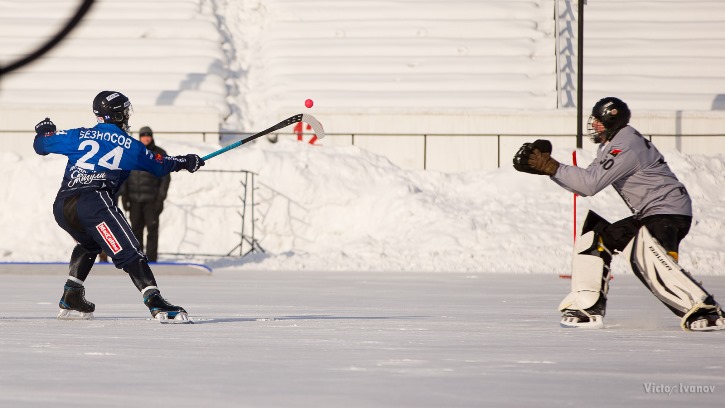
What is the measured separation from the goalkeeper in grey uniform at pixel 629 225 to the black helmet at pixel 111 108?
271 centimetres

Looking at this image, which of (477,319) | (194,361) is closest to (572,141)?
(477,319)

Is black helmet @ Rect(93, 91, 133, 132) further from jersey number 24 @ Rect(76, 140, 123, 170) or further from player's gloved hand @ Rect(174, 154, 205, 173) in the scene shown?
player's gloved hand @ Rect(174, 154, 205, 173)

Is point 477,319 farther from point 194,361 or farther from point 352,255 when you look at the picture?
point 352,255

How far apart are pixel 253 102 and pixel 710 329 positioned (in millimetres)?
21197

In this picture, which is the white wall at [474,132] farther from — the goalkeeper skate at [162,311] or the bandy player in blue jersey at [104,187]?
the goalkeeper skate at [162,311]

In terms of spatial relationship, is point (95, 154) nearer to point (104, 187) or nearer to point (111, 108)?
point (104, 187)

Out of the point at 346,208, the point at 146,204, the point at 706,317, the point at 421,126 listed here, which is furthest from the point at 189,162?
the point at 421,126

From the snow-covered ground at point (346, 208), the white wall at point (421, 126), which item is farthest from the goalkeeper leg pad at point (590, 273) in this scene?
the white wall at point (421, 126)

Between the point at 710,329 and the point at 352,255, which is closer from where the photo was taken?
the point at 710,329

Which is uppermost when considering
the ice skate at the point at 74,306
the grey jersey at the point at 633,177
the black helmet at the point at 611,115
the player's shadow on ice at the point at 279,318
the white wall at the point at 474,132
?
the white wall at the point at 474,132

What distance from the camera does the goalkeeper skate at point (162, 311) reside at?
8.26 metres

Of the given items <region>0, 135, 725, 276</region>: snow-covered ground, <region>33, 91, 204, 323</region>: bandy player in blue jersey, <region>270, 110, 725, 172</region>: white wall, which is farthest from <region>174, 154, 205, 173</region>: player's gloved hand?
<region>270, 110, 725, 172</region>: white wall

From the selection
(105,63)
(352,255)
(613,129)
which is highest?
(105,63)

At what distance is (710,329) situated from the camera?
783 centimetres
